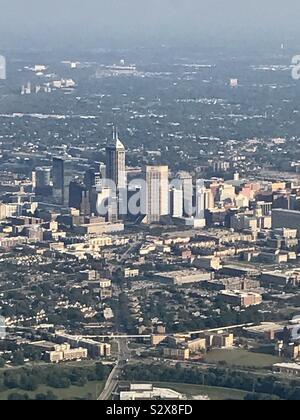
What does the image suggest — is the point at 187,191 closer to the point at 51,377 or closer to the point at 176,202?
the point at 176,202

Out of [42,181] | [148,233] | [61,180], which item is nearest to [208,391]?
[148,233]

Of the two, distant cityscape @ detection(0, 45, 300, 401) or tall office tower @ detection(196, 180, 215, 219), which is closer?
distant cityscape @ detection(0, 45, 300, 401)

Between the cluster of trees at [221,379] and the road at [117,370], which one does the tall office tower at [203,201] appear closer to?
the road at [117,370]

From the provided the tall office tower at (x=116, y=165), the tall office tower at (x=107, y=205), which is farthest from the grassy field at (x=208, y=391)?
the tall office tower at (x=116, y=165)

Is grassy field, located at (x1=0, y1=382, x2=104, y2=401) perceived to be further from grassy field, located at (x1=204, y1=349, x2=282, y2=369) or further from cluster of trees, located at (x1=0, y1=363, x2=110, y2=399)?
grassy field, located at (x1=204, y1=349, x2=282, y2=369)

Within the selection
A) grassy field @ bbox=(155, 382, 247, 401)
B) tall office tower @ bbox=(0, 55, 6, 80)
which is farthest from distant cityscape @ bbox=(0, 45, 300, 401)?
tall office tower @ bbox=(0, 55, 6, 80)
